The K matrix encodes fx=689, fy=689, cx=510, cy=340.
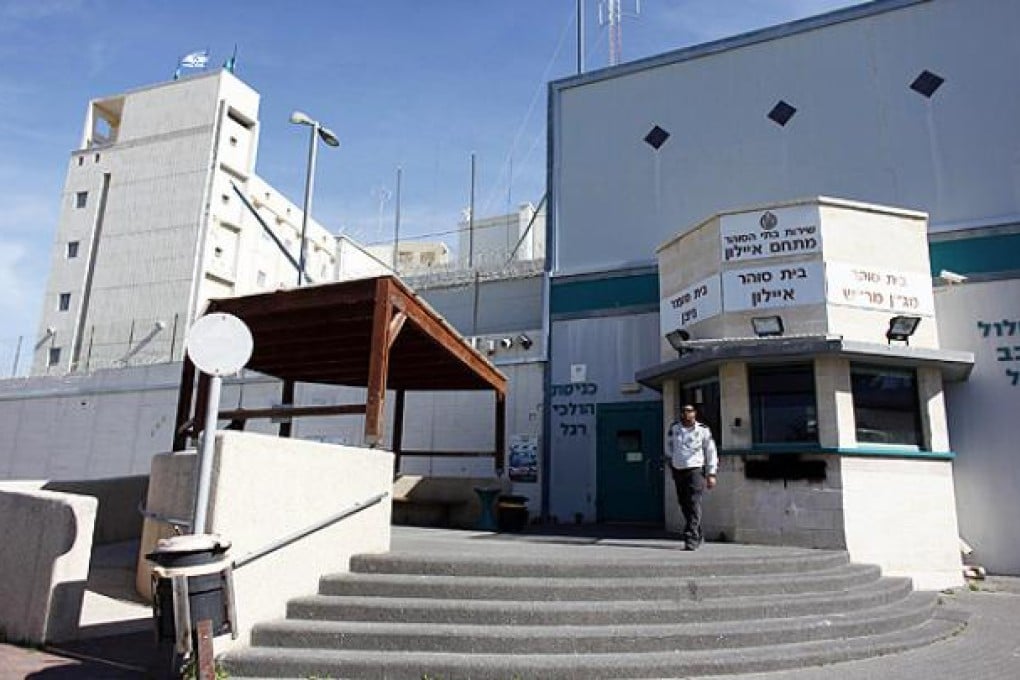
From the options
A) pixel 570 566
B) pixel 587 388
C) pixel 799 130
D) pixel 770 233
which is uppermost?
pixel 799 130

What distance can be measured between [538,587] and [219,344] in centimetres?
339

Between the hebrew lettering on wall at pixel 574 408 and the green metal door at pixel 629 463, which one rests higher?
the hebrew lettering on wall at pixel 574 408

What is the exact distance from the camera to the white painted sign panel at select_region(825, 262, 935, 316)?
390 inches

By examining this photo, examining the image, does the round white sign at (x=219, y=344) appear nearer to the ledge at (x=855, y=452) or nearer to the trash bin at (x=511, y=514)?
the trash bin at (x=511, y=514)

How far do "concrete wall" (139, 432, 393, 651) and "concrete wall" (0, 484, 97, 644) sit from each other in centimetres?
68

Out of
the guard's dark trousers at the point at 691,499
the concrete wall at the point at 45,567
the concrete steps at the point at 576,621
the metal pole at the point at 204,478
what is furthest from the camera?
the guard's dark trousers at the point at 691,499

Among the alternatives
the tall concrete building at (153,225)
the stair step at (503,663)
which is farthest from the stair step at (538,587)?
the tall concrete building at (153,225)

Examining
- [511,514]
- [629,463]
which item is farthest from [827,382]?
[511,514]

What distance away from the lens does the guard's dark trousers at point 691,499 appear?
8.07m

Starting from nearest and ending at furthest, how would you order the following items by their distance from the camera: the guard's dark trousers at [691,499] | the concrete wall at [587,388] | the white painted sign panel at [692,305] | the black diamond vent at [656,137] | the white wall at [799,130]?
the guard's dark trousers at [691,499], the white painted sign panel at [692,305], the white wall at [799,130], the concrete wall at [587,388], the black diamond vent at [656,137]

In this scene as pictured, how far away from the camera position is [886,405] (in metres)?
9.76

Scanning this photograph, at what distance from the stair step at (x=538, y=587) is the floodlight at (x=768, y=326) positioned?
14.2ft

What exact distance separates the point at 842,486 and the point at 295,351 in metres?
8.33

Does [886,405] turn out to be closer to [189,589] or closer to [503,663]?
[503,663]
